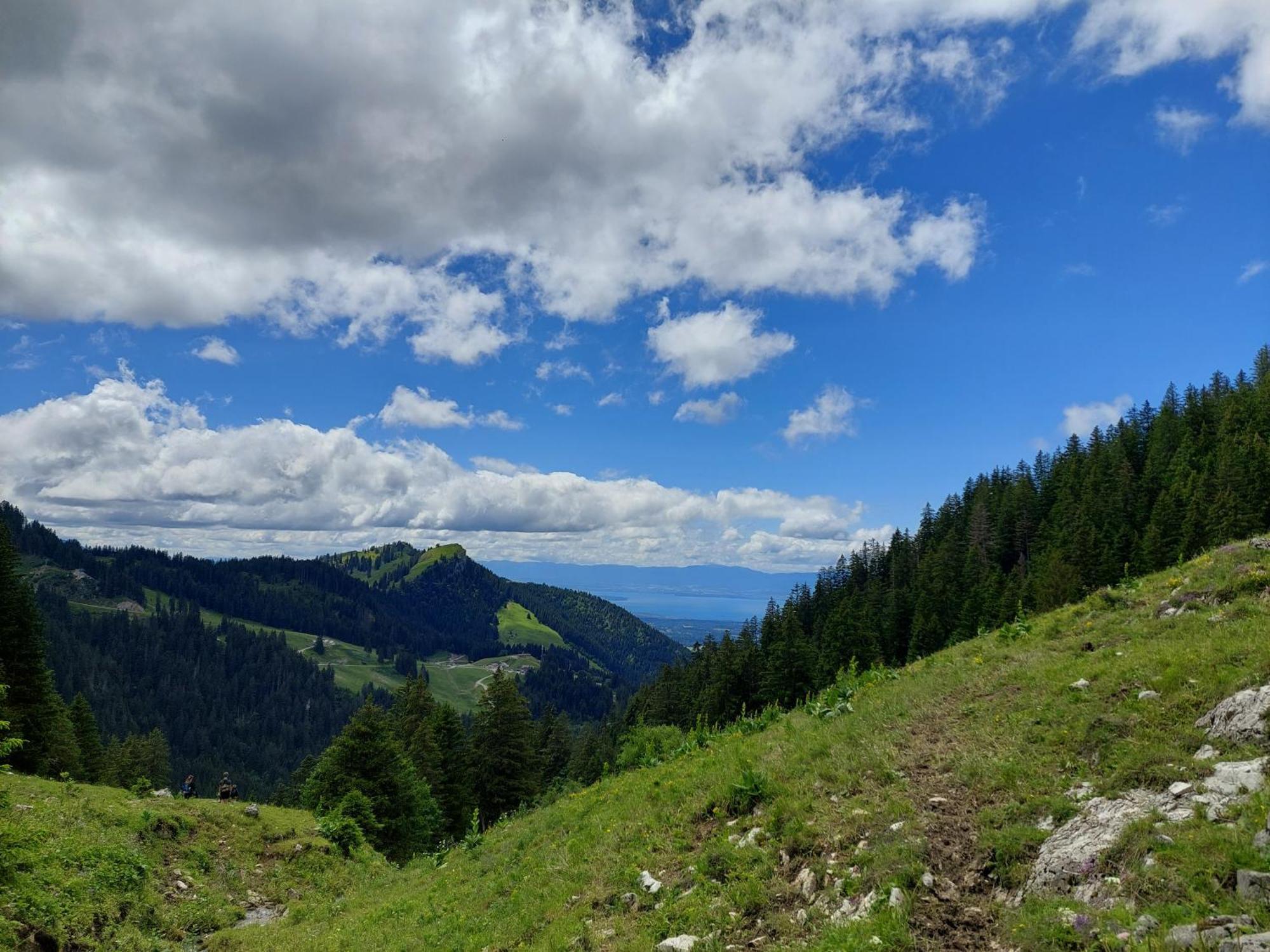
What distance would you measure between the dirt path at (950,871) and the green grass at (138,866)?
16502 millimetres

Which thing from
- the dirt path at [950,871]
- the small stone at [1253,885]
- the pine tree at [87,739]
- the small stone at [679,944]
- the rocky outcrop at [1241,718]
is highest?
the rocky outcrop at [1241,718]

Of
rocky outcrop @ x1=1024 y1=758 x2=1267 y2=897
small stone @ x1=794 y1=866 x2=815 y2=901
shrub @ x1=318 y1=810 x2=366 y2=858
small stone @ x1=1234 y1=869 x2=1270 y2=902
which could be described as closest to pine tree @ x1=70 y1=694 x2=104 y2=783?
shrub @ x1=318 y1=810 x2=366 y2=858

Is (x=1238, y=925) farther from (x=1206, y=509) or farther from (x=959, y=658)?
(x=1206, y=509)

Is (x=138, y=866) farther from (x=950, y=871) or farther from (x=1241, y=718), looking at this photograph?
(x=1241, y=718)

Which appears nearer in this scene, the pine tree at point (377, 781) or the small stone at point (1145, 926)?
the small stone at point (1145, 926)

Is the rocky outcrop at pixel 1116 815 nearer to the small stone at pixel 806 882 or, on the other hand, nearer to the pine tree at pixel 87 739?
the small stone at pixel 806 882

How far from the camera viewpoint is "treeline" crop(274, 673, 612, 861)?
41219 millimetres

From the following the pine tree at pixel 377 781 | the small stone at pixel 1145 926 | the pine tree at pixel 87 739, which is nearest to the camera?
the small stone at pixel 1145 926

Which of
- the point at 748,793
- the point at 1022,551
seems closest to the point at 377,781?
the point at 748,793

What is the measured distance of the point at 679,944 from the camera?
30.0 feet

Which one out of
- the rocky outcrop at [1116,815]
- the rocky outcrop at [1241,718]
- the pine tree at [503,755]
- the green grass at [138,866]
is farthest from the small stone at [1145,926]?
the pine tree at [503,755]

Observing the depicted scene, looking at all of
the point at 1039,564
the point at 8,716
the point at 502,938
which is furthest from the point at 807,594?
the point at 502,938

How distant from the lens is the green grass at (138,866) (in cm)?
1369

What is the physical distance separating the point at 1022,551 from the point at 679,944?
432 feet
